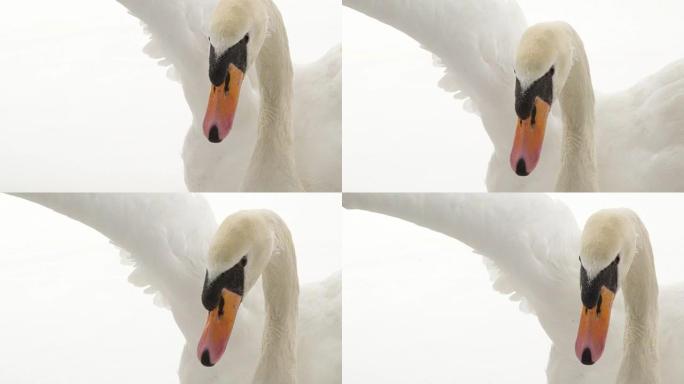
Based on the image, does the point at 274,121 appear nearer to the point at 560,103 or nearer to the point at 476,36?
the point at 476,36

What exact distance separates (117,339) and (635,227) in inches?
38.2

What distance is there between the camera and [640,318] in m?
2.23

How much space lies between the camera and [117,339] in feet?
7.60

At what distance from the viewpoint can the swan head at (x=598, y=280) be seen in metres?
2.12

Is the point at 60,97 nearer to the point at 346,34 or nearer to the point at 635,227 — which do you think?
the point at 346,34

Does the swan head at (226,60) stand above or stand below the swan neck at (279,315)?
above

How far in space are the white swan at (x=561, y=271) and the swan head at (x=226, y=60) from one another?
30cm

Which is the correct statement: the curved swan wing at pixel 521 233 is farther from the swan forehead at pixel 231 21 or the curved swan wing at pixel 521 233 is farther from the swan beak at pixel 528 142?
the swan forehead at pixel 231 21

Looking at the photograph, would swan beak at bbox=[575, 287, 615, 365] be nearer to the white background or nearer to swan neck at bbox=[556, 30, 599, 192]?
swan neck at bbox=[556, 30, 599, 192]

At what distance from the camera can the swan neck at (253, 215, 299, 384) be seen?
224cm

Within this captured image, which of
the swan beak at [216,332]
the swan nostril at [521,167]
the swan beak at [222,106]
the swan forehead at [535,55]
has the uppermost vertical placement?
the swan forehead at [535,55]

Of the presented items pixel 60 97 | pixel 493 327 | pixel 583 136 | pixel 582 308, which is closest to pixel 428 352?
pixel 493 327

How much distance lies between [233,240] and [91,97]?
40cm

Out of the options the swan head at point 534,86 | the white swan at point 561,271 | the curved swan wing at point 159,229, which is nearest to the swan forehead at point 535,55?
the swan head at point 534,86
